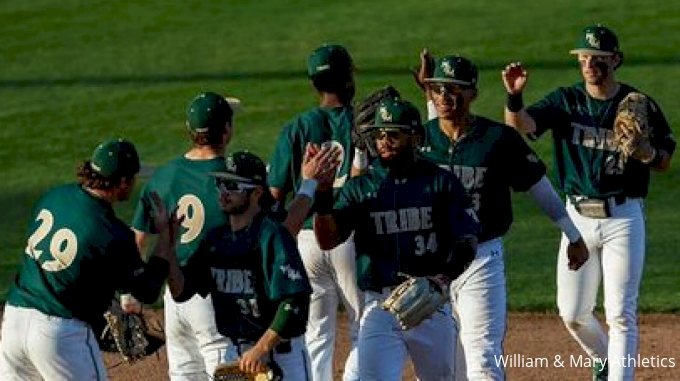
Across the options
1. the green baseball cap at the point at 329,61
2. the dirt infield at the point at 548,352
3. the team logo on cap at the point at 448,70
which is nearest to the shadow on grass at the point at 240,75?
the dirt infield at the point at 548,352

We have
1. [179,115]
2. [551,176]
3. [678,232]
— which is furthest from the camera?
[179,115]

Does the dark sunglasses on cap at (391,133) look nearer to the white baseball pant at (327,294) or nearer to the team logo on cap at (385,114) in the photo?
the team logo on cap at (385,114)

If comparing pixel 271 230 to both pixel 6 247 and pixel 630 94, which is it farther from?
pixel 6 247

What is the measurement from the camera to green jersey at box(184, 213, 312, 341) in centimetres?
810

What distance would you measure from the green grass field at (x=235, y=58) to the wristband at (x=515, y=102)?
5030 millimetres

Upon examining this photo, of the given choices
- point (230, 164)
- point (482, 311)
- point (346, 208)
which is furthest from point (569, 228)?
point (230, 164)

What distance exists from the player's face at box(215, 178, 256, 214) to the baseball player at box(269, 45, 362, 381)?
1.64 m

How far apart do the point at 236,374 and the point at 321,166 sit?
3.84 ft

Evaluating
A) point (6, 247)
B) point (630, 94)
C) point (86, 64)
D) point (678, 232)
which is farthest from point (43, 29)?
point (630, 94)

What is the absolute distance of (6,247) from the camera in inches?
599

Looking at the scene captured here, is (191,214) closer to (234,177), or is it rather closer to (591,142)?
(234,177)

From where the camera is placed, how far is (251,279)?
27.0 ft

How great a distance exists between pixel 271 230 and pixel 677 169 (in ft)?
29.9

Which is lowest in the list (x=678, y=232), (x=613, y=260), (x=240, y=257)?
(x=678, y=232)
